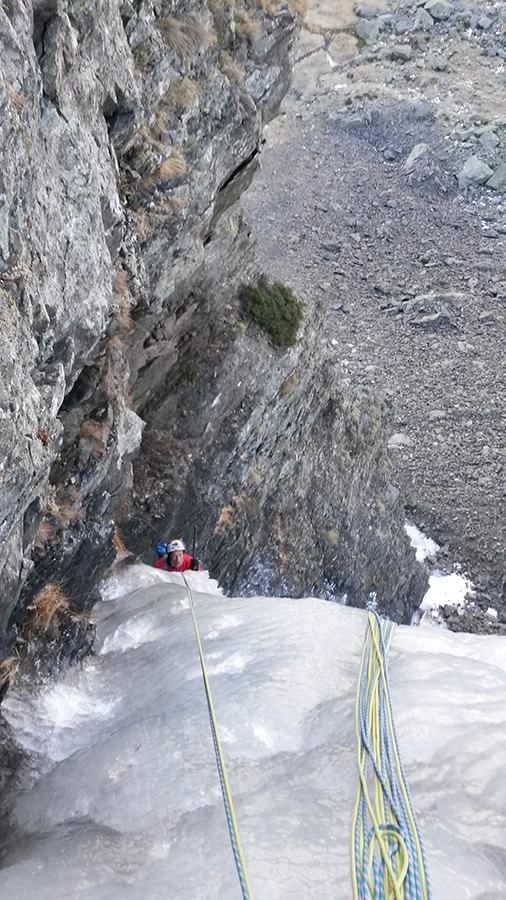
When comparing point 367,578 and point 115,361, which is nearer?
point 115,361

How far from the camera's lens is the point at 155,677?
346 inches

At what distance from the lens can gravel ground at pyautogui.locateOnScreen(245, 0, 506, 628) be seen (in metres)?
31.9

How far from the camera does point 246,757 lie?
7293 millimetres

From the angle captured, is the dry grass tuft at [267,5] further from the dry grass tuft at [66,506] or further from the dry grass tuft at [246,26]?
the dry grass tuft at [66,506]

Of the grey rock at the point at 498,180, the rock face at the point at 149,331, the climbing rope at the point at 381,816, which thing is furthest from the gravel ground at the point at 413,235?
the climbing rope at the point at 381,816

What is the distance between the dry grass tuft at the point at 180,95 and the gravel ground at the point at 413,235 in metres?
18.6

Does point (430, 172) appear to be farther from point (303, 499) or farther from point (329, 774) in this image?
point (329, 774)

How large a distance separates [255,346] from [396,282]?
98.6 ft

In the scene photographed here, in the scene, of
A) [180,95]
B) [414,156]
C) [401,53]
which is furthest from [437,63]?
[180,95]

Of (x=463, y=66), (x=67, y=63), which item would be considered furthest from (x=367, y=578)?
(x=463, y=66)

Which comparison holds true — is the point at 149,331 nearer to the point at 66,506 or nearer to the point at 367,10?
the point at 66,506

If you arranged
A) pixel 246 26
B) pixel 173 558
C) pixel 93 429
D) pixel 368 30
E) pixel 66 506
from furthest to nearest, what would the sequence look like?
pixel 368 30
pixel 173 558
pixel 246 26
pixel 93 429
pixel 66 506

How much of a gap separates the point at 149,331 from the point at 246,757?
24.5 feet

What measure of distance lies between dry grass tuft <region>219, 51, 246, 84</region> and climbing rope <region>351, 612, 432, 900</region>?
9.99m
